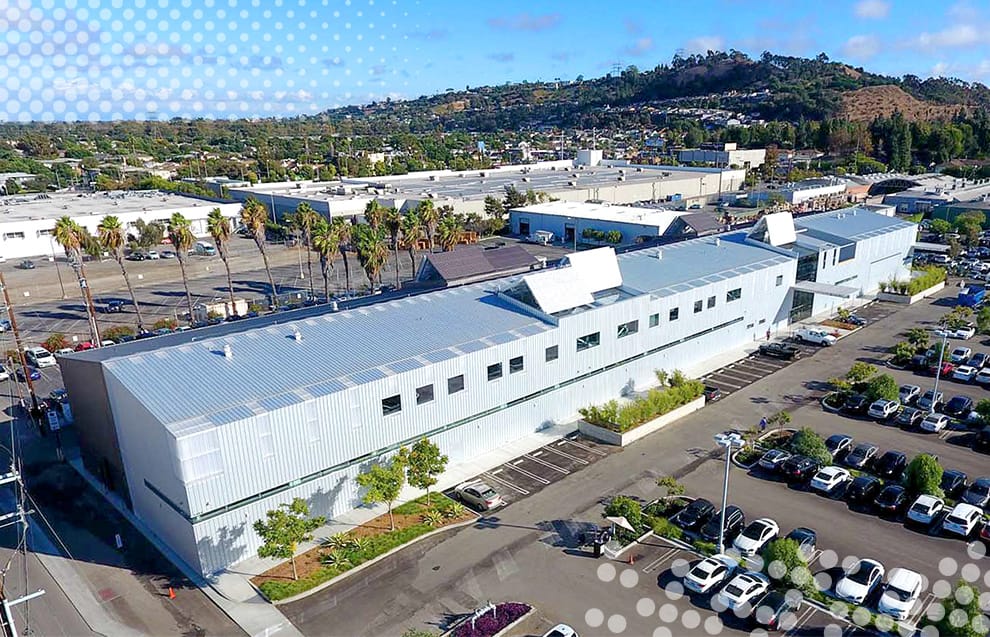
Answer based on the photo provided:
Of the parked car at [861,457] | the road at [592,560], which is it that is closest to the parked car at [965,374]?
the road at [592,560]

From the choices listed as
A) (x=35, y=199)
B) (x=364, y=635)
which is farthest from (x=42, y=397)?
(x=35, y=199)

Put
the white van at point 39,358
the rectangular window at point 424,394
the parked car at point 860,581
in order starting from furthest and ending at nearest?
1. the white van at point 39,358
2. the rectangular window at point 424,394
3. the parked car at point 860,581

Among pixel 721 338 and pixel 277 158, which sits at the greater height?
pixel 277 158

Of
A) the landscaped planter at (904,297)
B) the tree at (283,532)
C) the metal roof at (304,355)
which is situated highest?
the metal roof at (304,355)

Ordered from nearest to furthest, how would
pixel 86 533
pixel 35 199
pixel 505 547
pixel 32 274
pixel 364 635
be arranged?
pixel 364 635, pixel 505 547, pixel 86 533, pixel 32 274, pixel 35 199

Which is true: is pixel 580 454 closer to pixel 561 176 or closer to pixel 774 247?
pixel 774 247

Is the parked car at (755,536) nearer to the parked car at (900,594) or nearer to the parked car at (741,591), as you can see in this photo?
the parked car at (741,591)

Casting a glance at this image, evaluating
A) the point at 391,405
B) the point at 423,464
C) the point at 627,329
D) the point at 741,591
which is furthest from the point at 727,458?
the point at 627,329
